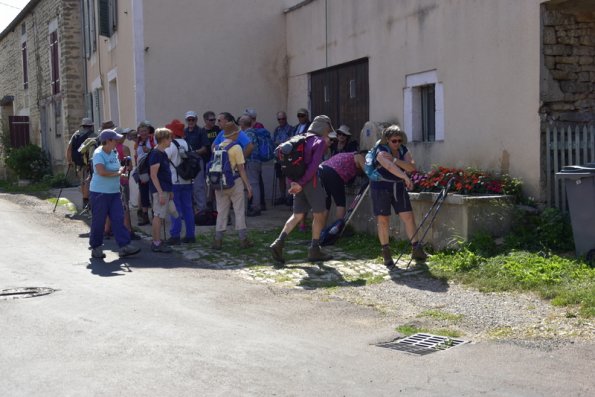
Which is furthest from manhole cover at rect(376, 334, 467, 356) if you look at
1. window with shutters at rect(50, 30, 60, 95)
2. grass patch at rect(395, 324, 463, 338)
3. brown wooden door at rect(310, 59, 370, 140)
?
window with shutters at rect(50, 30, 60, 95)

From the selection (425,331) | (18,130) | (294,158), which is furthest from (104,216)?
(18,130)

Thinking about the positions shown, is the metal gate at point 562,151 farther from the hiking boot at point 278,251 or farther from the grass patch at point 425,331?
the grass patch at point 425,331

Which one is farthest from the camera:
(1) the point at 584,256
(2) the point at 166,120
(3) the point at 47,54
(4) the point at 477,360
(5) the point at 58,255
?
(3) the point at 47,54

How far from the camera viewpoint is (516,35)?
9.72 metres

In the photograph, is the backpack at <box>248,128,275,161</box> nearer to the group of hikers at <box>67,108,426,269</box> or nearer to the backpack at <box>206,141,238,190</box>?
the group of hikers at <box>67,108,426,269</box>

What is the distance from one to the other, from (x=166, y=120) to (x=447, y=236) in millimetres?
7766

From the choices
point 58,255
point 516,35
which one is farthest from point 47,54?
point 516,35

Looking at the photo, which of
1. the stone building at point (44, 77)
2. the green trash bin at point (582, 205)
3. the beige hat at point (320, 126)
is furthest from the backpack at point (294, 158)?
the stone building at point (44, 77)

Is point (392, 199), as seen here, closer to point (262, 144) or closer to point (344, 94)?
point (262, 144)

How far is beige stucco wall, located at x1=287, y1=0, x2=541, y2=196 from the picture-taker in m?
9.62

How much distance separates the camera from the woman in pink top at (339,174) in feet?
35.6

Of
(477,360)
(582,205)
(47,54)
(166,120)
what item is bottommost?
(477,360)

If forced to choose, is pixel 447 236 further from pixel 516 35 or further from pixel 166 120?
pixel 166 120

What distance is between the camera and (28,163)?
24.8m
